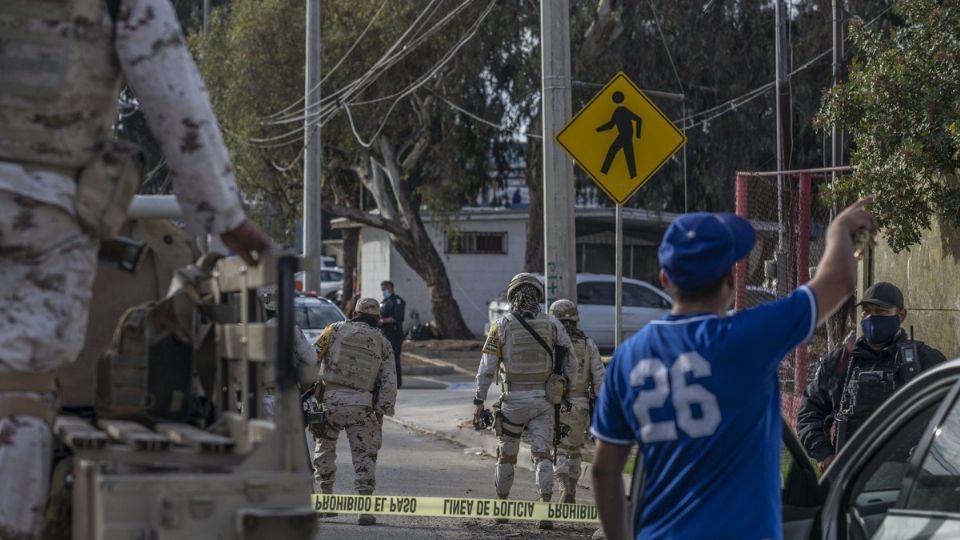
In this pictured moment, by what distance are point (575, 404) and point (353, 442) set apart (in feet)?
6.09

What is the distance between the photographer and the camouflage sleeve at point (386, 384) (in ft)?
41.6

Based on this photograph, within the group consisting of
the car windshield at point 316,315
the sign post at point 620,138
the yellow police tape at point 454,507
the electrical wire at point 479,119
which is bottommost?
the yellow police tape at point 454,507

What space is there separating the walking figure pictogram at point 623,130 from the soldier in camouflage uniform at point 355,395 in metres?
2.59

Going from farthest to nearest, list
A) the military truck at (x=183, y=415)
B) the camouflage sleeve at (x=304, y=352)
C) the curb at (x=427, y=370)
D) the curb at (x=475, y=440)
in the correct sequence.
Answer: the curb at (x=427, y=370) < the curb at (x=475, y=440) < the camouflage sleeve at (x=304, y=352) < the military truck at (x=183, y=415)

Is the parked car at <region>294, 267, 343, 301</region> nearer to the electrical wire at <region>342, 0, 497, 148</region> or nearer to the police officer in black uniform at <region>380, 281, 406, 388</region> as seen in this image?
the electrical wire at <region>342, 0, 497, 148</region>

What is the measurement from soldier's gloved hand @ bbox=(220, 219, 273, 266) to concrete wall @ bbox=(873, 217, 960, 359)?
939 centimetres

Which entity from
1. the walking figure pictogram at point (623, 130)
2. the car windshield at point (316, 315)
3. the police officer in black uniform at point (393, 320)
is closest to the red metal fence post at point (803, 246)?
the walking figure pictogram at point (623, 130)

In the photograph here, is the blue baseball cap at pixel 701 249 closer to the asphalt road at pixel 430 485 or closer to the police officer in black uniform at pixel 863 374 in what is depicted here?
the police officer in black uniform at pixel 863 374

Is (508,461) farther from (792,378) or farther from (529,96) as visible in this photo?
(529,96)

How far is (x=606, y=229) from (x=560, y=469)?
27.9 meters

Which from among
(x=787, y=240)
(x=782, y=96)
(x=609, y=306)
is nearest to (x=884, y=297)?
(x=787, y=240)

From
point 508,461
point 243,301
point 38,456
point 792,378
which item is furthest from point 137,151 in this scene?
point 792,378

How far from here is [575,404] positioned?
12883mm

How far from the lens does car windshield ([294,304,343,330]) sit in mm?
22639
